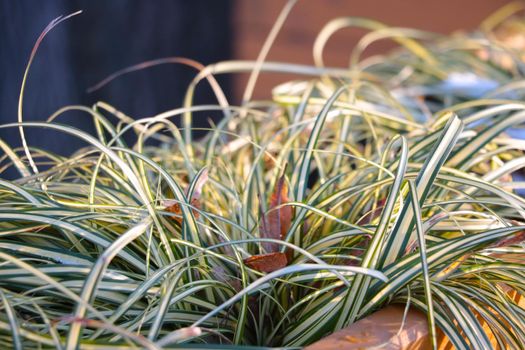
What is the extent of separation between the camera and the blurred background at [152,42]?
4.30 feet

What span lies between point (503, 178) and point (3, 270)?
1.71 feet

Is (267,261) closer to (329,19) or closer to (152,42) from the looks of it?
(152,42)

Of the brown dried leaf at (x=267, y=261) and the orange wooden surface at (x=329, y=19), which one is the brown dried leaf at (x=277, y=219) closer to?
the brown dried leaf at (x=267, y=261)

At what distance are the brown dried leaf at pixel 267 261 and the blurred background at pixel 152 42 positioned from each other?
0.65 meters

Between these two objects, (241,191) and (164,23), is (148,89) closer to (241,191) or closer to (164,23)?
(164,23)

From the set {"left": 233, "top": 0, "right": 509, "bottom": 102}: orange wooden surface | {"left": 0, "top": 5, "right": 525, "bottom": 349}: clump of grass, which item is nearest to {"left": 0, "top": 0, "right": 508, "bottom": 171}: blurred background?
{"left": 233, "top": 0, "right": 509, "bottom": 102}: orange wooden surface

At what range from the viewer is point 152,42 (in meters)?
2.27

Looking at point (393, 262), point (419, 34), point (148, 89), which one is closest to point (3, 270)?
point (393, 262)

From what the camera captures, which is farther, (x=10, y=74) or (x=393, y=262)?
(x=10, y=74)

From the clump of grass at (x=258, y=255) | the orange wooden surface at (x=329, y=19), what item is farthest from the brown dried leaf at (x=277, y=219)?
the orange wooden surface at (x=329, y=19)

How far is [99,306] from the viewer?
0.56 meters

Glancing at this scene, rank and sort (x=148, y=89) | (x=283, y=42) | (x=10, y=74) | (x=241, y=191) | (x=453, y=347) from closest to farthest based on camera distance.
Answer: (x=453, y=347)
(x=241, y=191)
(x=10, y=74)
(x=148, y=89)
(x=283, y=42)

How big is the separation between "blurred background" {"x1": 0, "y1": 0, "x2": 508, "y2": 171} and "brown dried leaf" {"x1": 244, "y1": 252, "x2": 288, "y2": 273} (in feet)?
2.12

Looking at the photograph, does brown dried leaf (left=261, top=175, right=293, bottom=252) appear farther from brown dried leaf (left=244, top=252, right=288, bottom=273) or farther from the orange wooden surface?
the orange wooden surface
